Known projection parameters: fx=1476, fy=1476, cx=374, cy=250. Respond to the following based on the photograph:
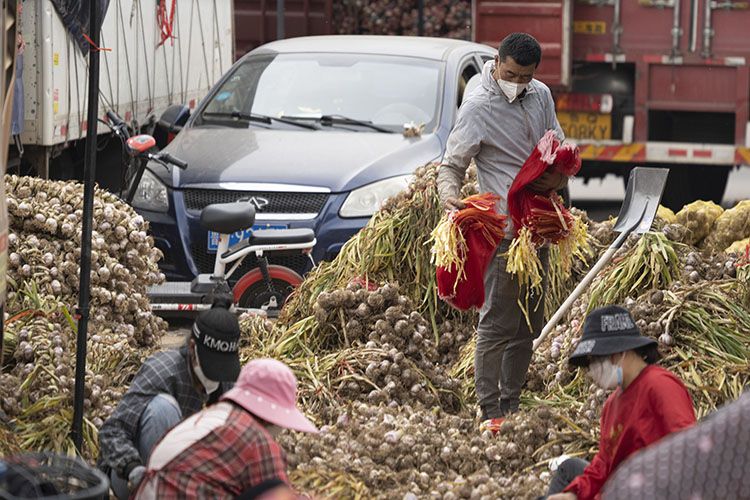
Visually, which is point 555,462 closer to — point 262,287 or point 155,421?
point 155,421

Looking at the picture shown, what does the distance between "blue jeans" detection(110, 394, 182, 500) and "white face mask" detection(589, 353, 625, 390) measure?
54.8 inches

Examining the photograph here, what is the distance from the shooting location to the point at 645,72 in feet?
47.6

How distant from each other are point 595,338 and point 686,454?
163 cm

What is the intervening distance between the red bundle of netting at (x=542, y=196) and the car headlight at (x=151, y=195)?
11.6ft

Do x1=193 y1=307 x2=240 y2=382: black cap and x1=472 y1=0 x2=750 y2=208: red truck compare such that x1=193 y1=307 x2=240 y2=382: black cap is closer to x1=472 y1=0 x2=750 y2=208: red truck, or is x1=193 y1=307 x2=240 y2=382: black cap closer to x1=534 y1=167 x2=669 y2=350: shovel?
x1=534 y1=167 x2=669 y2=350: shovel

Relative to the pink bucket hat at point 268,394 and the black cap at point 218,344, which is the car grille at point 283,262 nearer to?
the black cap at point 218,344

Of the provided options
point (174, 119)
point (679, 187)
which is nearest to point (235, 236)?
point (174, 119)

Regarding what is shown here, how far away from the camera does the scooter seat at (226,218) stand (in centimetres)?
819

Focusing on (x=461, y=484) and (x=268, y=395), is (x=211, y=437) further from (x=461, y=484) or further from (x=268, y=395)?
(x=461, y=484)

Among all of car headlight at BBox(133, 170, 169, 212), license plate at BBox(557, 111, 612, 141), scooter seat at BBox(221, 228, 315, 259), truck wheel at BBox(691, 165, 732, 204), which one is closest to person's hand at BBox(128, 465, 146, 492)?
scooter seat at BBox(221, 228, 315, 259)

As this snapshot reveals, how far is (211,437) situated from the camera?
4.05 m

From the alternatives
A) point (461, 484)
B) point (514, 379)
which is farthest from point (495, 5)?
point (461, 484)

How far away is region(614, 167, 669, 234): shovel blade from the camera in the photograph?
730 cm

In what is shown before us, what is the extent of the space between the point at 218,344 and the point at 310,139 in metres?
5.22
